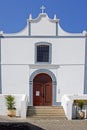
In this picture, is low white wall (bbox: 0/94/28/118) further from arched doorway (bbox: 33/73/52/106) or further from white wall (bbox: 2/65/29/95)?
arched doorway (bbox: 33/73/52/106)

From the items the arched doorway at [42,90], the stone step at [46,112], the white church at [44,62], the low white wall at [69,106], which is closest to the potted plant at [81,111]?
the low white wall at [69,106]

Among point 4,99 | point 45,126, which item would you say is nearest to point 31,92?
point 4,99

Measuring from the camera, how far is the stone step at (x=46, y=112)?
18.2m

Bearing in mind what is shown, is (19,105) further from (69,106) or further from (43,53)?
(43,53)

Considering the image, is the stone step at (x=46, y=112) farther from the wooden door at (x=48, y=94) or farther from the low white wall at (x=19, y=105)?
the wooden door at (x=48, y=94)

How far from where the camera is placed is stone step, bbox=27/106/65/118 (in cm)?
1816

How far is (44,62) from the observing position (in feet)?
69.1

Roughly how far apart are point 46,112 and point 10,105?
2632mm

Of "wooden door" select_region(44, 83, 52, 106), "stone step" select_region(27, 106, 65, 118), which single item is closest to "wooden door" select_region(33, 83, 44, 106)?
"wooden door" select_region(44, 83, 52, 106)

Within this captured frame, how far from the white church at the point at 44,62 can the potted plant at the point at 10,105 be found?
86.9 inches

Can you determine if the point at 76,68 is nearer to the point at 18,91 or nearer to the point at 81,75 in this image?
the point at 81,75

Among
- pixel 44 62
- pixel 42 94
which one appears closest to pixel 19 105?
pixel 42 94

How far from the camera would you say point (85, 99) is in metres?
19.3

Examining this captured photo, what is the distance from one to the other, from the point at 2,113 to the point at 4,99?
1.00m
